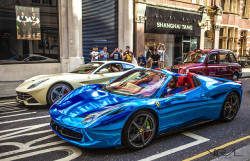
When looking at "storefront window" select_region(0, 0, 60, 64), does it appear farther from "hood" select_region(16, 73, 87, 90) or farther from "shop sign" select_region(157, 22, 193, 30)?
"shop sign" select_region(157, 22, 193, 30)

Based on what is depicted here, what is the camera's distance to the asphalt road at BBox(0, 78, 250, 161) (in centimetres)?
334

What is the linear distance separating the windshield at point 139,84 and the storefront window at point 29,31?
337 inches

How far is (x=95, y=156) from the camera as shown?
331 centimetres

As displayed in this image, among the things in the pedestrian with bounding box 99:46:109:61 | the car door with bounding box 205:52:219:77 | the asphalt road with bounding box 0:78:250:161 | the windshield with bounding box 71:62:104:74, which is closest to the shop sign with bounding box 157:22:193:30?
the pedestrian with bounding box 99:46:109:61

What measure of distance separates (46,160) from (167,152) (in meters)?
1.83

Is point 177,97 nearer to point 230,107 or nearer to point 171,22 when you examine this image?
point 230,107

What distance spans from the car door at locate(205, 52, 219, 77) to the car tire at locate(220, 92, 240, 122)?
4657mm

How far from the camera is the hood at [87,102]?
3419 mm

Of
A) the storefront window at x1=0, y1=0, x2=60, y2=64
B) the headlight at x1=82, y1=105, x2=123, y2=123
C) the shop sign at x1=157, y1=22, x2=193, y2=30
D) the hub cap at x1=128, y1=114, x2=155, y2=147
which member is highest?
the shop sign at x1=157, y1=22, x2=193, y2=30

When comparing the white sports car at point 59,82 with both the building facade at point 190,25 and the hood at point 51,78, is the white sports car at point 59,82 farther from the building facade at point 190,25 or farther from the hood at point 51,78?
the building facade at point 190,25

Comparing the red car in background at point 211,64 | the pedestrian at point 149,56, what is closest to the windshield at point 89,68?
the red car in background at point 211,64

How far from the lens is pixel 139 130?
137 inches

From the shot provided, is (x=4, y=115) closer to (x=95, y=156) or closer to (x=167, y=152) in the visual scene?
(x=95, y=156)

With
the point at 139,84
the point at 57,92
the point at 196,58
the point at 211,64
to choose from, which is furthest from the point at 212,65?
the point at 57,92
